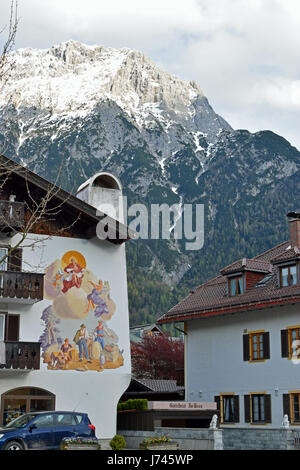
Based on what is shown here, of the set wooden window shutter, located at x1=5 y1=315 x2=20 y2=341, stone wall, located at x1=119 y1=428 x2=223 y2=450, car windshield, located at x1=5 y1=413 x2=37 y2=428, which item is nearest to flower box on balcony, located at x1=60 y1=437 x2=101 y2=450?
car windshield, located at x1=5 y1=413 x2=37 y2=428

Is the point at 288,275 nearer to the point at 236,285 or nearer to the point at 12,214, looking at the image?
the point at 236,285

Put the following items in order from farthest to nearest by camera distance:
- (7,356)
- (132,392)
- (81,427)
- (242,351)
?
1. (132,392)
2. (242,351)
3. (7,356)
4. (81,427)

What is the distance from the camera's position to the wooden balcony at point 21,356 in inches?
1157

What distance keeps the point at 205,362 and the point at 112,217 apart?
30.6ft

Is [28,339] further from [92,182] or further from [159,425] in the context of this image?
[92,182]

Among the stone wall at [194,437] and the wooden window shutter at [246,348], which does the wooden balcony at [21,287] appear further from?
the wooden window shutter at [246,348]

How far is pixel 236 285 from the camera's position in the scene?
3594cm

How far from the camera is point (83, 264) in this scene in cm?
3356

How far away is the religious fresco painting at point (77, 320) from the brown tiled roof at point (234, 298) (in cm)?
532

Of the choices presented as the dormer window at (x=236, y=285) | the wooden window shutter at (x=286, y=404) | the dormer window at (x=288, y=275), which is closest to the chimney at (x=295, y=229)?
the dormer window at (x=288, y=275)

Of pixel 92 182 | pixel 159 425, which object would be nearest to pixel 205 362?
pixel 159 425

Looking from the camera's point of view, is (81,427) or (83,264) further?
(83,264)

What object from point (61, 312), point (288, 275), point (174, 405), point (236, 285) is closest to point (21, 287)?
point (61, 312)

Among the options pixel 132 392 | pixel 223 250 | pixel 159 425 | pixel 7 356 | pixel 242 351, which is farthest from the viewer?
pixel 223 250
